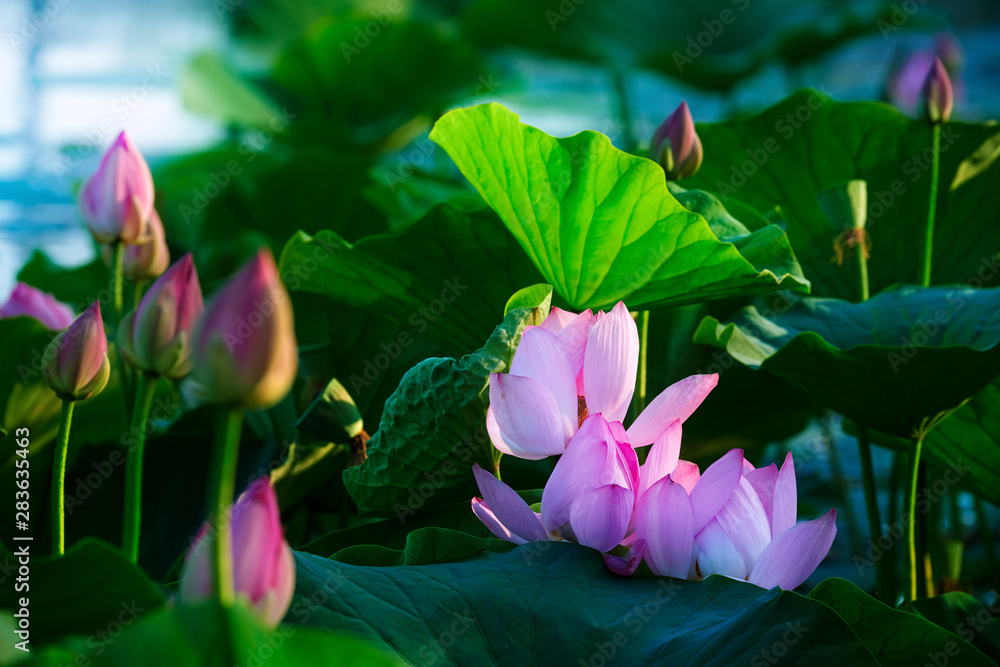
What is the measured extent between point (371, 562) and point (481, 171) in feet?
0.88

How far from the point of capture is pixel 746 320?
675mm

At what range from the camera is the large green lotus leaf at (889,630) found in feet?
1.38

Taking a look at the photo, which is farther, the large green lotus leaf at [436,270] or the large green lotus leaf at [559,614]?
the large green lotus leaf at [436,270]

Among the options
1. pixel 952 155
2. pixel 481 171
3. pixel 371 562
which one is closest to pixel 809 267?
pixel 952 155

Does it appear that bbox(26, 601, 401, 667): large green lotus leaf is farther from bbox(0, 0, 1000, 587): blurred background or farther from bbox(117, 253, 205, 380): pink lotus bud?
bbox(0, 0, 1000, 587): blurred background

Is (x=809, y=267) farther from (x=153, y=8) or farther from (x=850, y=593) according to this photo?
(x=153, y=8)

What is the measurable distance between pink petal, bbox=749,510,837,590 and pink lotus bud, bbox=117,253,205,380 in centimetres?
28

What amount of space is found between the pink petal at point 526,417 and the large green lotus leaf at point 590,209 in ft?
0.62

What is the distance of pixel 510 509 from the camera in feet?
1.39

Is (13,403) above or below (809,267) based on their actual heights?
below

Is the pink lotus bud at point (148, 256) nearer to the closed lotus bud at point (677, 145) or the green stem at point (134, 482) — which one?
the green stem at point (134, 482)

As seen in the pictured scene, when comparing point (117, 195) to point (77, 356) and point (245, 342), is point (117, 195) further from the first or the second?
point (245, 342)

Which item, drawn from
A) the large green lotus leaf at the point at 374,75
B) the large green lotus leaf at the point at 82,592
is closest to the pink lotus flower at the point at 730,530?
the large green lotus leaf at the point at 82,592

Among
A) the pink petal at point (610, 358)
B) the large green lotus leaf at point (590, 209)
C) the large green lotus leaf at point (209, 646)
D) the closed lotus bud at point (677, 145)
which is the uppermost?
the closed lotus bud at point (677, 145)
